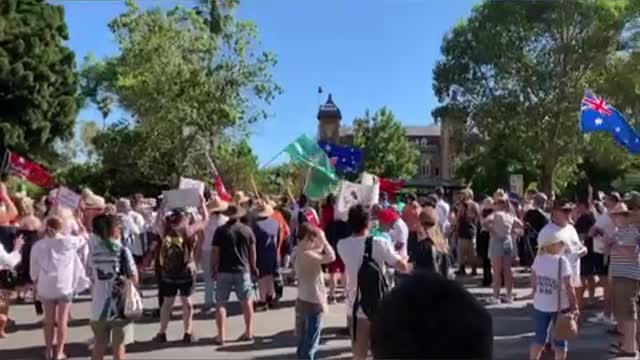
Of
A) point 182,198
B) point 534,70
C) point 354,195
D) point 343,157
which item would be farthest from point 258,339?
point 534,70

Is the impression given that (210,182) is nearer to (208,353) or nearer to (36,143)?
(36,143)

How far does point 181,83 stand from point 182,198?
782 inches

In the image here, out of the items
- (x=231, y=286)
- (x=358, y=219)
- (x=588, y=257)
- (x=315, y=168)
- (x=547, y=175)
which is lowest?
(x=231, y=286)

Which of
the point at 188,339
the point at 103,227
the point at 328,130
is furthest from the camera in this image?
the point at 328,130

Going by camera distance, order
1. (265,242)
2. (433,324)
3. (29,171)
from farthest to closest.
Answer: (29,171)
(265,242)
(433,324)

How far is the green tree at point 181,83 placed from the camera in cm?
3244

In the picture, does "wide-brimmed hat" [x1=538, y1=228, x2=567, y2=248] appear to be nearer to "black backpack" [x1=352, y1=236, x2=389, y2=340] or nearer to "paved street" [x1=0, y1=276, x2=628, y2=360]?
"paved street" [x1=0, y1=276, x2=628, y2=360]

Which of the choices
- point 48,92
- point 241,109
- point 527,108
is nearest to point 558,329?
point 241,109

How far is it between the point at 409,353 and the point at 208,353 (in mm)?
8679

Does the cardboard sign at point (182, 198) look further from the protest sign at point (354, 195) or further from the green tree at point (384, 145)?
the green tree at point (384, 145)

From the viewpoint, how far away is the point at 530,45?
141ft

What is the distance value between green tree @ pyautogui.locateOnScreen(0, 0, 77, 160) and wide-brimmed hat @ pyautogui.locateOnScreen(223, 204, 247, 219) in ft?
86.3

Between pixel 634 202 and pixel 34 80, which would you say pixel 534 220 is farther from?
pixel 34 80

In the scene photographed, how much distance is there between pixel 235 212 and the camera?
11.2m
